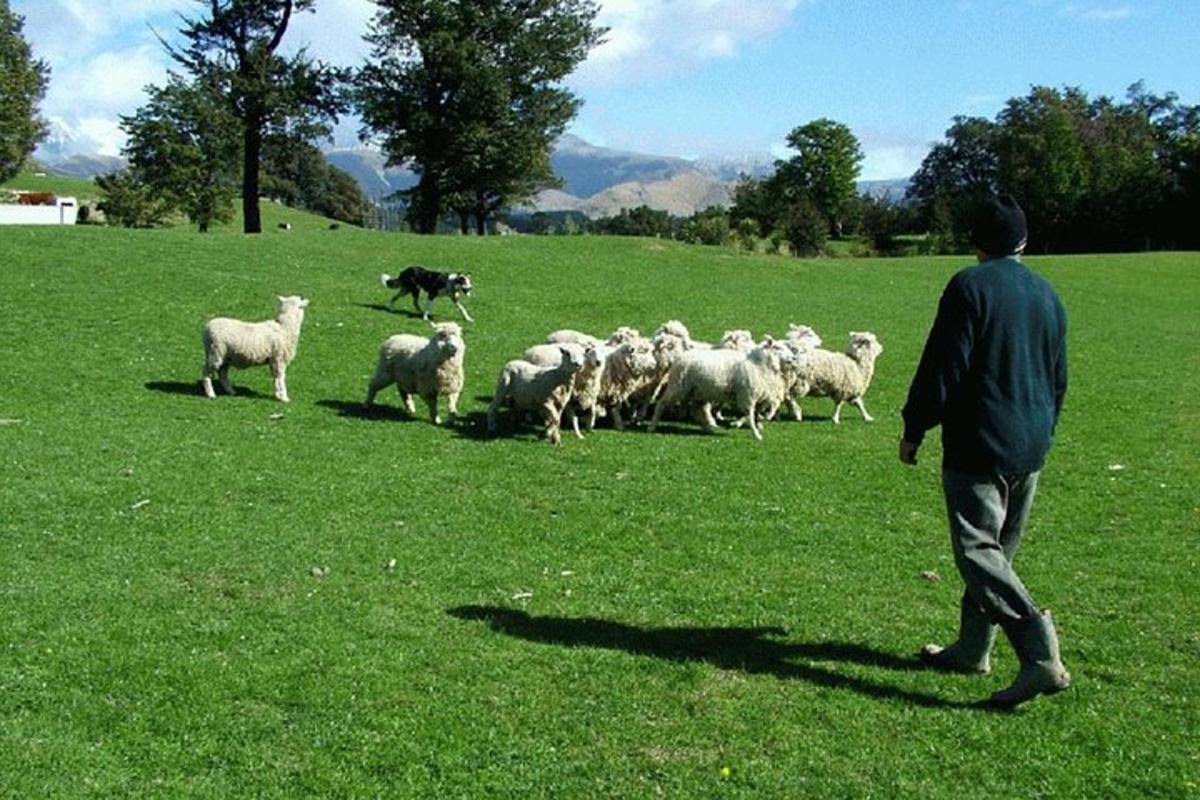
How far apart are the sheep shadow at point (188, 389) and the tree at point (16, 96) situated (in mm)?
50750

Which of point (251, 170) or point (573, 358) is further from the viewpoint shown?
point (251, 170)

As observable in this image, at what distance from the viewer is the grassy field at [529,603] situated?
5.97 metres

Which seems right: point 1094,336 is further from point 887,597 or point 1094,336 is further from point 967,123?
point 967,123

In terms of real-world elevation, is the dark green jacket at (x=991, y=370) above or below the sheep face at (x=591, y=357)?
above

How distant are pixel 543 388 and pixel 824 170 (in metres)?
92.3

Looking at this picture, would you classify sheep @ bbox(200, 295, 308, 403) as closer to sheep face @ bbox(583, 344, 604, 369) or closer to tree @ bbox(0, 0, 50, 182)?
sheep face @ bbox(583, 344, 604, 369)

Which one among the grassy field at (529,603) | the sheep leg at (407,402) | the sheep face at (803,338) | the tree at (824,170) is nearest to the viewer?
the grassy field at (529,603)

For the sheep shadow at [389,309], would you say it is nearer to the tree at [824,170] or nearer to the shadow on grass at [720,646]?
the shadow on grass at [720,646]

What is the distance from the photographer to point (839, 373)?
691 inches

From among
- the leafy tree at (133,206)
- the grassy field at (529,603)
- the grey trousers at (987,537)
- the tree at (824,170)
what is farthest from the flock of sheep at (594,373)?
the tree at (824,170)

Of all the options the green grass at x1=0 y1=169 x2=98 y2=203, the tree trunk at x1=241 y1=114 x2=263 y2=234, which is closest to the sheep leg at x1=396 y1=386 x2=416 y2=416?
the tree trunk at x1=241 y1=114 x2=263 y2=234

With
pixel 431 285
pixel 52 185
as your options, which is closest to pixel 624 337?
pixel 431 285

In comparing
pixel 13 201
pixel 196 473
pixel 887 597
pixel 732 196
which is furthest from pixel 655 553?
pixel 732 196

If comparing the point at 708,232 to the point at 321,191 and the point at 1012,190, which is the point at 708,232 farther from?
the point at 321,191
